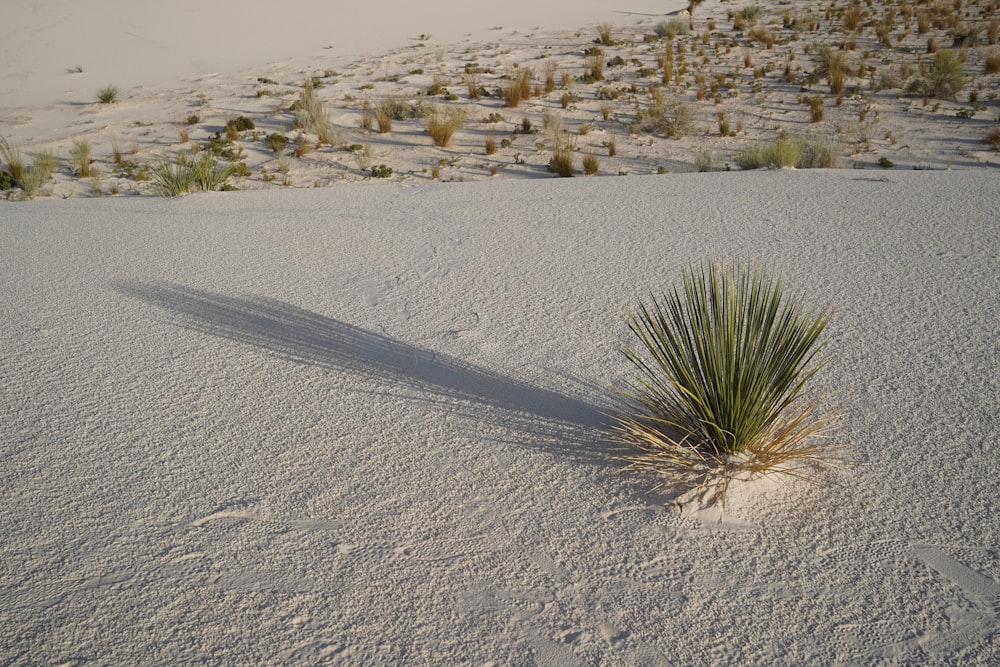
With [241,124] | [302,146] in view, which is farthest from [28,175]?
[241,124]

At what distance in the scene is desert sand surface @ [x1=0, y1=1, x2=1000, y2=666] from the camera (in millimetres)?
2621

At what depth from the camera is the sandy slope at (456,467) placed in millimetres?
2604

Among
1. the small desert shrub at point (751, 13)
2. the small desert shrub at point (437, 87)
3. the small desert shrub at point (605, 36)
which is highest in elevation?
the small desert shrub at point (751, 13)

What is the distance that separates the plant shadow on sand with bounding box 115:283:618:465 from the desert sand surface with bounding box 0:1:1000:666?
0.07 feet

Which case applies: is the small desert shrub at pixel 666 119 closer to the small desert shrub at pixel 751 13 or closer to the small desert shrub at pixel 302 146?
the small desert shrub at pixel 302 146

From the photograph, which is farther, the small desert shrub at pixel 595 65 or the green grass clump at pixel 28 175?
the small desert shrub at pixel 595 65

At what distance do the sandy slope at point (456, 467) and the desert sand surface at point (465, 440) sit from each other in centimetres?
1

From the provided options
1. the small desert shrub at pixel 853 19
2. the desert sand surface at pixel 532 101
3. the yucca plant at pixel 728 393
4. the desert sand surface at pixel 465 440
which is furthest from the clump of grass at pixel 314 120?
the small desert shrub at pixel 853 19

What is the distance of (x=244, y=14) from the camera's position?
112ft

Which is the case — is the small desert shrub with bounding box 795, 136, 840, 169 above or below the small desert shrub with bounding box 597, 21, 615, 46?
below

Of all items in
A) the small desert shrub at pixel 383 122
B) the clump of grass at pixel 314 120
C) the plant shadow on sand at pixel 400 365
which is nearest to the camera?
the plant shadow on sand at pixel 400 365

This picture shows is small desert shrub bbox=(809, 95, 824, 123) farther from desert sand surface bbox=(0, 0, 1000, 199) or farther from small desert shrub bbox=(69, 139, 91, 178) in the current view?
small desert shrub bbox=(69, 139, 91, 178)

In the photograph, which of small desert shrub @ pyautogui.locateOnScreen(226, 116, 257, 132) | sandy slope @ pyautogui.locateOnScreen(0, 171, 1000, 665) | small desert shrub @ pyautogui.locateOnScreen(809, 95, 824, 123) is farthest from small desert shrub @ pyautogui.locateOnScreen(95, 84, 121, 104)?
small desert shrub @ pyautogui.locateOnScreen(809, 95, 824, 123)

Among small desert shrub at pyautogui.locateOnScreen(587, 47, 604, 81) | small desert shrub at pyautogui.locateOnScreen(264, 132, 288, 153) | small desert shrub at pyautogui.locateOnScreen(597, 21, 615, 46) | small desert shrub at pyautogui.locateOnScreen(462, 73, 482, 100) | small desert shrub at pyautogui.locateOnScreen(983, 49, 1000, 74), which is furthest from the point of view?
small desert shrub at pyautogui.locateOnScreen(597, 21, 615, 46)
